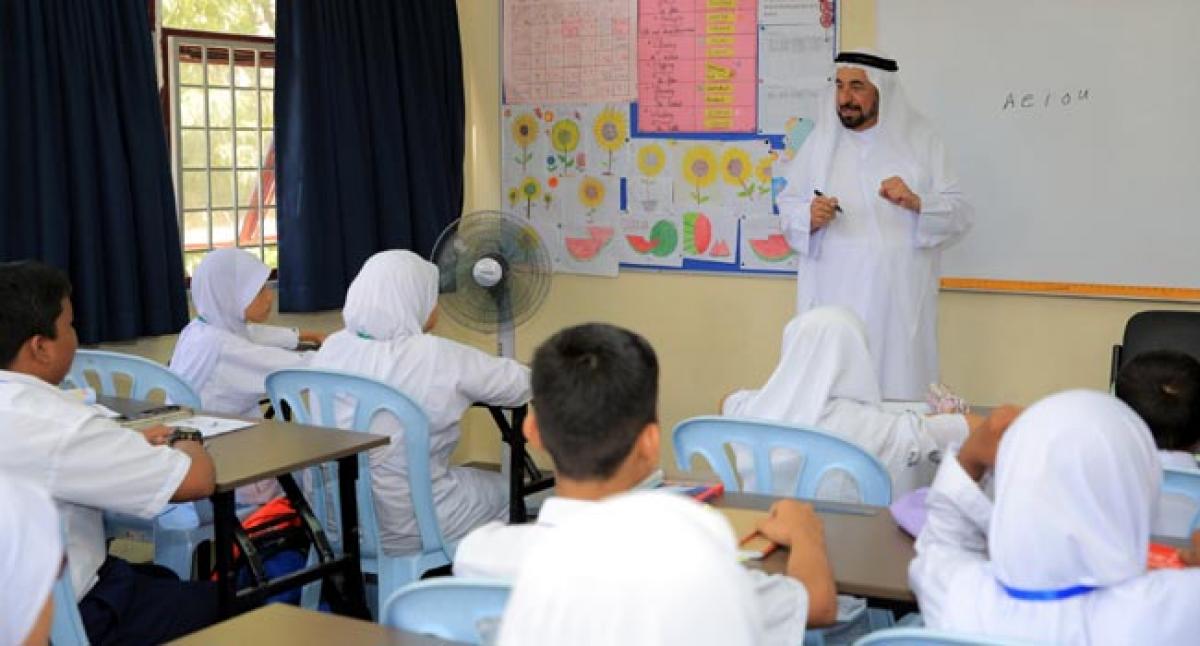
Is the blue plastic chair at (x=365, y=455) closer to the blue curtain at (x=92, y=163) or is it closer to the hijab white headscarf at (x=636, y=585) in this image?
the blue curtain at (x=92, y=163)

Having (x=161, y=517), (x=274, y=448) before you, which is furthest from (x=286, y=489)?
(x=161, y=517)

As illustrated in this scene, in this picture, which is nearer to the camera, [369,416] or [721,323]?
[369,416]

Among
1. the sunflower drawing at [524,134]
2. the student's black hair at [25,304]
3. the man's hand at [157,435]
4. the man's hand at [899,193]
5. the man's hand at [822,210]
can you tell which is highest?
the sunflower drawing at [524,134]

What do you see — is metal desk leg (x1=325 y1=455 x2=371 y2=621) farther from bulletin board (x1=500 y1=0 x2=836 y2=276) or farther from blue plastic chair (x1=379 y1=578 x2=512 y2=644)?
bulletin board (x1=500 y1=0 x2=836 y2=276)

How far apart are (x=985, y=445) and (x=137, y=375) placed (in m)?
2.71

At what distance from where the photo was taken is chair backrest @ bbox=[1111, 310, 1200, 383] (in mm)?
4480

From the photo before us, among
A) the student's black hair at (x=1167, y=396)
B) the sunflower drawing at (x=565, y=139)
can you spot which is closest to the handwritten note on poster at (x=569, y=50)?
the sunflower drawing at (x=565, y=139)

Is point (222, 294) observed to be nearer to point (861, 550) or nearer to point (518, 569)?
point (861, 550)

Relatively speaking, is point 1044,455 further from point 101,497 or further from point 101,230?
point 101,230

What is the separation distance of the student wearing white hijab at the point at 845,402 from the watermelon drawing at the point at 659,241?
9.17 ft

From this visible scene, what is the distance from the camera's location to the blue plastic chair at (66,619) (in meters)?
2.57

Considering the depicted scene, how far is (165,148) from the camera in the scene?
5074mm

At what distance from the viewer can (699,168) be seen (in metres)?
5.98

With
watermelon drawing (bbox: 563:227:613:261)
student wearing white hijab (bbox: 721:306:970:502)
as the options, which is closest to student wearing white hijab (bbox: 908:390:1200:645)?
student wearing white hijab (bbox: 721:306:970:502)
